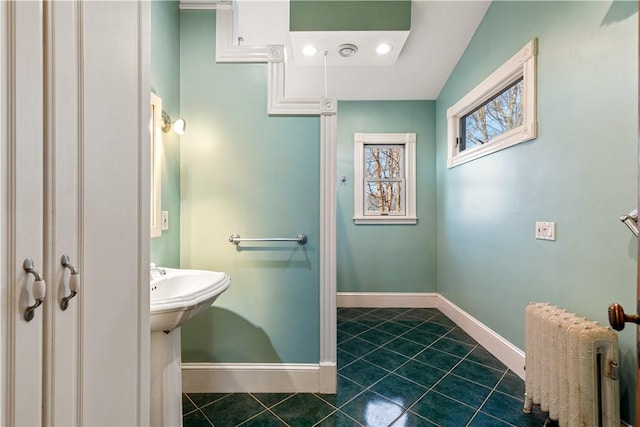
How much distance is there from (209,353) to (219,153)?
1320 millimetres

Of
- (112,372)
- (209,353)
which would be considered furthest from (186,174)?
(112,372)

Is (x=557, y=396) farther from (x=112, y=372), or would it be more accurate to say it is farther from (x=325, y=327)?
(x=112, y=372)

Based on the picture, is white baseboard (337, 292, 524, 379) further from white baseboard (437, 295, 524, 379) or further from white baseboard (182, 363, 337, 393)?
white baseboard (182, 363, 337, 393)

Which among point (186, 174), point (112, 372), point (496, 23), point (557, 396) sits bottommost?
point (557, 396)

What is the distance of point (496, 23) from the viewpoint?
7.40ft

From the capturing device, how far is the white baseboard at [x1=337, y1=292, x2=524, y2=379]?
82.0 inches

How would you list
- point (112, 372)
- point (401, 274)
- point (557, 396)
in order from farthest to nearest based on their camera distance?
point (401, 274)
point (557, 396)
point (112, 372)

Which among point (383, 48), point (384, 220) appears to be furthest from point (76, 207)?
point (384, 220)

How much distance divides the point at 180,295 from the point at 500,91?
9.22 ft

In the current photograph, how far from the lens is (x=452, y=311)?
10.0 ft

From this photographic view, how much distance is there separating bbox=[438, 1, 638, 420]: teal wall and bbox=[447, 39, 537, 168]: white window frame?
56 mm

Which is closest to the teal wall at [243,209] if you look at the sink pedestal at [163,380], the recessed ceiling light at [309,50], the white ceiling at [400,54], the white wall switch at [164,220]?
the white wall switch at [164,220]

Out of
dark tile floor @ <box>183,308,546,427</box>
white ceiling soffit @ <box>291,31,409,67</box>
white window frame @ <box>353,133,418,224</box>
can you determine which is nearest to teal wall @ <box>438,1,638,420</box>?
dark tile floor @ <box>183,308,546,427</box>

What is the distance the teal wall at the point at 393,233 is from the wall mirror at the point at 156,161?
89.9 inches
